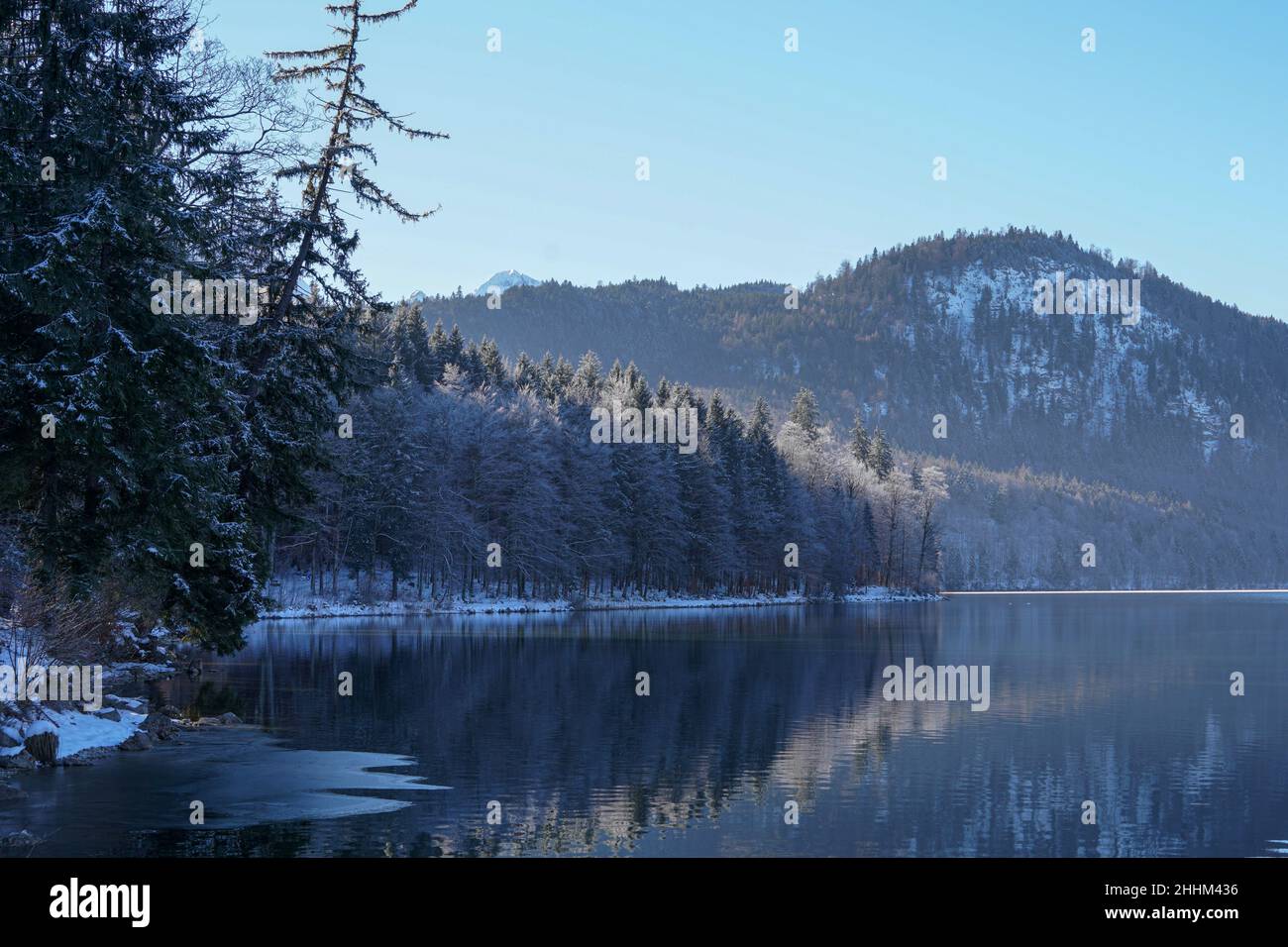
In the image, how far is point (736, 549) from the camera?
121812mm

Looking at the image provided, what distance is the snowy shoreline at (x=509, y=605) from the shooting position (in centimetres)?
8200

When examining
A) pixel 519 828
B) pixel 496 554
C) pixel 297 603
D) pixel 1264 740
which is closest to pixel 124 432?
pixel 519 828

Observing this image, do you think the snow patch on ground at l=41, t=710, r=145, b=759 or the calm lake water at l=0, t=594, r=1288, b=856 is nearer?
the calm lake water at l=0, t=594, r=1288, b=856

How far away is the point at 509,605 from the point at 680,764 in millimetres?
68289

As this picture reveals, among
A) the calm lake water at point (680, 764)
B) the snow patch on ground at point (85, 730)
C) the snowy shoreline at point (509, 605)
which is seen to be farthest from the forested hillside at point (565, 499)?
the snow patch on ground at point (85, 730)

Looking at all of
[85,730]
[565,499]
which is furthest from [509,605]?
[85,730]

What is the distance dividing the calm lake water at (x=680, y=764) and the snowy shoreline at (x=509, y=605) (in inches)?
846

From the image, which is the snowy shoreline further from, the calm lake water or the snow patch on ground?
the snow patch on ground

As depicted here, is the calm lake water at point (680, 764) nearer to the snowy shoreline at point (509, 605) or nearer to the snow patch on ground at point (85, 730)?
the snow patch on ground at point (85, 730)

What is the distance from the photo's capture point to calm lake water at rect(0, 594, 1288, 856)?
19859 mm

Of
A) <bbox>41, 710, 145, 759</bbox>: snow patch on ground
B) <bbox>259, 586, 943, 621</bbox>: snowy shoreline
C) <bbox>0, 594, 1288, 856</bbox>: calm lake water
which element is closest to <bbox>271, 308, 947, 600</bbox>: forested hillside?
<bbox>259, 586, 943, 621</bbox>: snowy shoreline

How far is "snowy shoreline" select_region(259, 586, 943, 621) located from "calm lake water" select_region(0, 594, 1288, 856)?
70.5 feet

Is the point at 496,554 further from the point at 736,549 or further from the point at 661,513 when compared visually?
the point at 736,549

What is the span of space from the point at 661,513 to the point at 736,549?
601 inches
